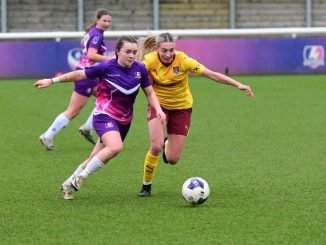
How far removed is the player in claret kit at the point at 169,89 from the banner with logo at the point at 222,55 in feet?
56.1

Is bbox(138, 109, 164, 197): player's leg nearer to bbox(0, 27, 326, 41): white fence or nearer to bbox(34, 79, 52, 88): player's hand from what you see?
bbox(34, 79, 52, 88): player's hand

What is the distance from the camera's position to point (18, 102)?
21.2m

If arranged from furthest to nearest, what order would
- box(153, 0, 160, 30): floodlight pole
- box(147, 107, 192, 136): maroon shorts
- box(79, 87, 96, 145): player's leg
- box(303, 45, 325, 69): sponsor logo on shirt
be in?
1. box(153, 0, 160, 30): floodlight pole
2. box(303, 45, 325, 69): sponsor logo on shirt
3. box(79, 87, 96, 145): player's leg
4. box(147, 107, 192, 136): maroon shorts

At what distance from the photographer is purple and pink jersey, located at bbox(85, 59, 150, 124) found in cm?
931

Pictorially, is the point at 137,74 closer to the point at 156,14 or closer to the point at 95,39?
the point at 95,39

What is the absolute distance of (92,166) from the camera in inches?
363

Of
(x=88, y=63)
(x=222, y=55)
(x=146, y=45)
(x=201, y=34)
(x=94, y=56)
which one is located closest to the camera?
(x=146, y=45)

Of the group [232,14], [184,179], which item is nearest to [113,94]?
[184,179]

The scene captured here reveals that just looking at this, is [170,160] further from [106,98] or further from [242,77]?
[242,77]

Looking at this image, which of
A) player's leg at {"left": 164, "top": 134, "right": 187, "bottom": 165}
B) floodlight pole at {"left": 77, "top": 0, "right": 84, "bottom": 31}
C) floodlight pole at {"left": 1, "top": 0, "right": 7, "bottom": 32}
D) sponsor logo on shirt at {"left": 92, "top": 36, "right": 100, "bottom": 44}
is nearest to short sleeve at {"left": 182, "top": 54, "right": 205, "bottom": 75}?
player's leg at {"left": 164, "top": 134, "right": 187, "bottom": 165}

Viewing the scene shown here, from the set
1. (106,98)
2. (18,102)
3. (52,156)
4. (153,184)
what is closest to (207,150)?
(52,156)

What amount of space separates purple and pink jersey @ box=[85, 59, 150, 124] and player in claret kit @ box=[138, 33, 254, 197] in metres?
0.35

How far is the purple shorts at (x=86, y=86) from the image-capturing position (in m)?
13.8

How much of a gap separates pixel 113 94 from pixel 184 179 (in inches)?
72.3
